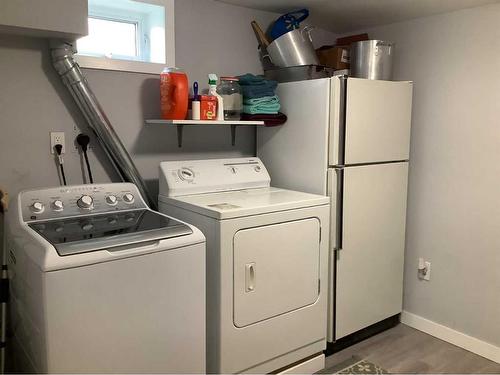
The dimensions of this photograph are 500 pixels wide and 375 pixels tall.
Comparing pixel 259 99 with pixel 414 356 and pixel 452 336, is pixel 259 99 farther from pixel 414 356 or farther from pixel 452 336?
pixel 452 336

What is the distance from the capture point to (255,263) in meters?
2.10

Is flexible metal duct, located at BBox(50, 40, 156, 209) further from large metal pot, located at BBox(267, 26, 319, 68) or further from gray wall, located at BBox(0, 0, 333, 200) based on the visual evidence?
large metal pot, located at BBox(267, 26, 319, 68)

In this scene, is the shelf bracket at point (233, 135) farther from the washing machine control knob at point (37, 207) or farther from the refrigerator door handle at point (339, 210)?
the washing machine control knob at point (37, 207)

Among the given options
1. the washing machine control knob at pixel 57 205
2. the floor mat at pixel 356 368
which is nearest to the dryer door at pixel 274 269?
the floor mat at pixel 356 368

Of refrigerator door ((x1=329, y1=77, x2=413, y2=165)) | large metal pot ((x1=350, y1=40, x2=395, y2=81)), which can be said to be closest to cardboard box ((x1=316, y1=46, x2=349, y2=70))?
large metal pot ((x1=350, y1=40, x2=395, y2=81))

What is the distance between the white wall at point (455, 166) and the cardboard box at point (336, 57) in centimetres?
43

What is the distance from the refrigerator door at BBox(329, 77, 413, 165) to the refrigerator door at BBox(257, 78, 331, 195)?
2.4 inches

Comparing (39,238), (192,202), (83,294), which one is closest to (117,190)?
(192,202)

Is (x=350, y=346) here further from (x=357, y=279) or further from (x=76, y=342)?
(x=76, y=342)

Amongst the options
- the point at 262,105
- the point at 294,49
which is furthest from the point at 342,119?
the point at 294,49

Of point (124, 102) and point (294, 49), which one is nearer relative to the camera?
point (124, 102)

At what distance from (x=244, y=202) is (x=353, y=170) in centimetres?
75

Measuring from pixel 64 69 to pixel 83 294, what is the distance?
44.6 inches

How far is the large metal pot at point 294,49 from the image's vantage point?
2689mm
